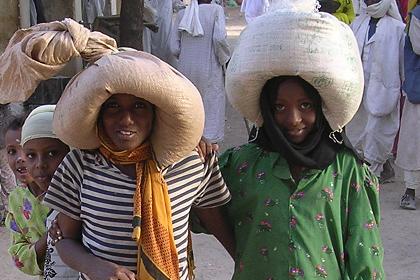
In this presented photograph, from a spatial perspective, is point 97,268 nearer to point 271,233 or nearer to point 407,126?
point 271,233

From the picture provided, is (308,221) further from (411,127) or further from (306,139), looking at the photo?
(411,127)

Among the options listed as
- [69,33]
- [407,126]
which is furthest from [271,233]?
[407,126]

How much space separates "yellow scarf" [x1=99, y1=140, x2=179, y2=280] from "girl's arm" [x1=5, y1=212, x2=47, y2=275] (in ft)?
1.81

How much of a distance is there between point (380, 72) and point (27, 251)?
5.38 meters

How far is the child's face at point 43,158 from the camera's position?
2883 millimetres

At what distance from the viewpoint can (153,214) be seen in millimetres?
2365

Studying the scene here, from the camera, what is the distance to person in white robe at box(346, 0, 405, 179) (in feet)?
24.6

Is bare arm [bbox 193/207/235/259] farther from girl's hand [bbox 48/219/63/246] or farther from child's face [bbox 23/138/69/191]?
child's face [bbox 23/138/69/191]

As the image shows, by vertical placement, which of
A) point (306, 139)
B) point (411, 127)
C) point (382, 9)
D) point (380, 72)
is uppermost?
point (306, 139)

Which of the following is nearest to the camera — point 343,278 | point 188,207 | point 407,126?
point 188,207

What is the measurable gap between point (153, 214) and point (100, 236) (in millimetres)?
176

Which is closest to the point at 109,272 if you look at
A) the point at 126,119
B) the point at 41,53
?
the point at 126,119

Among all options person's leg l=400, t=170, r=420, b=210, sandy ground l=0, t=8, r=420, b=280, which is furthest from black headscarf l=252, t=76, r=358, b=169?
person's leg l=400, t=170, r=420, b=210

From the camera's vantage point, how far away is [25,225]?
293cm
